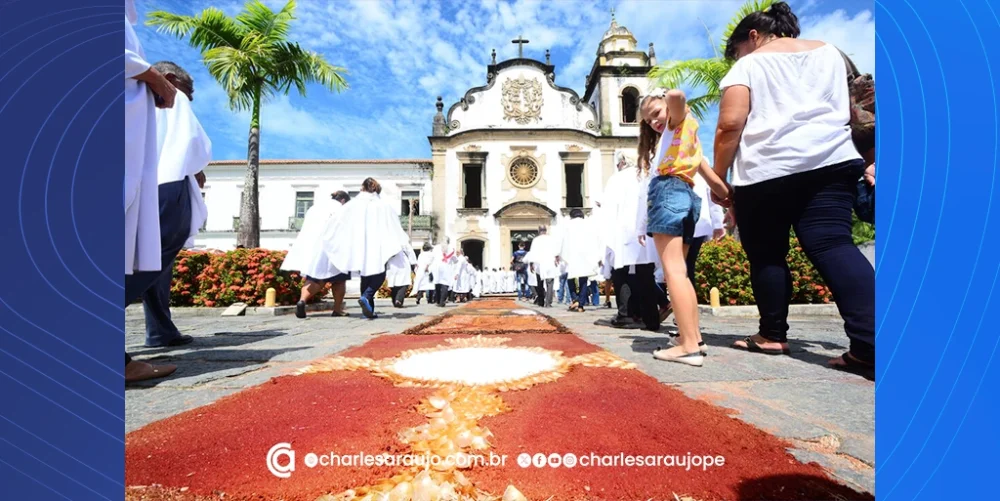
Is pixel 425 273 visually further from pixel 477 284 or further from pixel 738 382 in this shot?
pixel 738 382

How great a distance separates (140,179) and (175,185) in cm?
34

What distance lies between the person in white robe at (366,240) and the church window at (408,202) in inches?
416

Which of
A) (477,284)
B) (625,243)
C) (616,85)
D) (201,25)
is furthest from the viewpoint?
(477,284)

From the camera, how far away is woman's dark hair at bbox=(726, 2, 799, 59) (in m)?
1.12

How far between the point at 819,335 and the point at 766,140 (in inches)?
34.8

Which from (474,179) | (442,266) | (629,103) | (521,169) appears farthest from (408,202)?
(629,103)

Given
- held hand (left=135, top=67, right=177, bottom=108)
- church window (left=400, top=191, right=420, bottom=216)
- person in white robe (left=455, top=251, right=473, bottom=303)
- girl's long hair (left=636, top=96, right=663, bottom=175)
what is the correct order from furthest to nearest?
church window (left=400, top=191, right=420, bottom=216) < person in white robe (left=455, top=251, right=473, bottom=303) < girl's long hair (left=636, top=96, right=663, bottom=175) < held hand (left=135, top=67, right=177, bottom=108)

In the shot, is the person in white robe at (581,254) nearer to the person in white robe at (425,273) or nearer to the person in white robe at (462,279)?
the person in white robe at (425,273)

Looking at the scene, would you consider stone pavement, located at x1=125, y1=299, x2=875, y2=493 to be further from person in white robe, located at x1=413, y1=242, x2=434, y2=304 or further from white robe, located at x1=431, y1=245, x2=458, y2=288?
person in white robe, located at x1=413, y1=242, x2=434, y2=304

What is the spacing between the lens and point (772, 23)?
1148mm

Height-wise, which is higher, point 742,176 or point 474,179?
point 474,179

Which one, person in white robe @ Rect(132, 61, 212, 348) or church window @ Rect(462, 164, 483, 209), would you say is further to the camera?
church window @ Rect(462, 164, 483, 209)

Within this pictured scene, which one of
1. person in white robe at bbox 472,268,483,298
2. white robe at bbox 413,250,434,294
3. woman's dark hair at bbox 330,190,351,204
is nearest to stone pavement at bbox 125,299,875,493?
woman's dark hair at bbox 330,190,351,204
